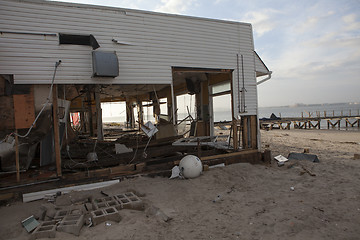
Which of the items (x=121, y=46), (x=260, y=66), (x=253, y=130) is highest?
(x=121, y=46)

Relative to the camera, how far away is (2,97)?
5793mm

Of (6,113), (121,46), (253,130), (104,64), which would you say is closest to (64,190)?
(6,113)

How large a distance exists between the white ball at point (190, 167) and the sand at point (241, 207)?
0.20m

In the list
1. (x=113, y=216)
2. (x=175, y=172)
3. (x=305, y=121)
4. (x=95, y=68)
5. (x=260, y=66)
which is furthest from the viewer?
(x=305, y=121)

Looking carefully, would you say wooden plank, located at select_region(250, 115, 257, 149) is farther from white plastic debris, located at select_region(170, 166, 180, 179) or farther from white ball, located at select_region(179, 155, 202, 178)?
white plastic debris, located at select_region(170, 166, 180, 179)

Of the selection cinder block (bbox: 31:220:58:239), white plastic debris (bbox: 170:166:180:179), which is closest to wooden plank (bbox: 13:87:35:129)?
cinder block (bbox: 31:220:58:239)

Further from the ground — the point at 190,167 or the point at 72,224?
the point at 190,167

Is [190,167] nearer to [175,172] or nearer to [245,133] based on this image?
[175,172]

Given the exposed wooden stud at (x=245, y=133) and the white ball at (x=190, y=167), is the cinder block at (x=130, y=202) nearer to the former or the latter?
the white ball at (x=190, y=167)

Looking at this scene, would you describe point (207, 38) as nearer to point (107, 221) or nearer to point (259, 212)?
point (259, 212)

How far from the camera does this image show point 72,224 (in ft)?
13.7

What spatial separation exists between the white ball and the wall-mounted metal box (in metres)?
3.24

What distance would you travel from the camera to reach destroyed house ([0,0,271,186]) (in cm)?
593

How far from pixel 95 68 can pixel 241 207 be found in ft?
16.6
